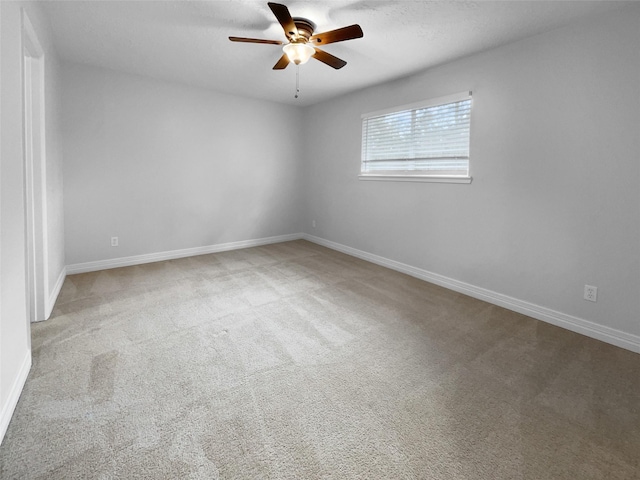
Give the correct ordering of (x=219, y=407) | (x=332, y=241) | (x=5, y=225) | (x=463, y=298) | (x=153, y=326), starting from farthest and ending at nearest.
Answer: (x=332, y=241) < (x=463, y=298) < (x=153, y=326) < (x=219, y=407) < (x=5, y=225)

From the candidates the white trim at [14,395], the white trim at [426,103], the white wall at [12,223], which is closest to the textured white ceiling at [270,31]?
the white trim at [426,103]

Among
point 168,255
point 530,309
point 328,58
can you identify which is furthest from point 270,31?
point 530,309

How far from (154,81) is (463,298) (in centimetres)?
452

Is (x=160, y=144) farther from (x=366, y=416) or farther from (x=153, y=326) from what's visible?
(x=366, y=416)

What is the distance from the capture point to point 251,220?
5.30 meters

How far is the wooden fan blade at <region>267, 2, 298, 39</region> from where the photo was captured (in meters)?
2.00

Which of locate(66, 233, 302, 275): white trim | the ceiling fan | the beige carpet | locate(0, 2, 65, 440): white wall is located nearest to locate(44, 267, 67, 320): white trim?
the beige carpet

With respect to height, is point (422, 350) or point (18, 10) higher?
point (18, 10)

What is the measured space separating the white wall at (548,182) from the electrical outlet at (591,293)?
28 millimetres

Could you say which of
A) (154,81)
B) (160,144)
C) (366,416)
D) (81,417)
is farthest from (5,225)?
(154,81)

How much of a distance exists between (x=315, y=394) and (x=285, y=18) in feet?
7.88

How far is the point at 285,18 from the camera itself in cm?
217

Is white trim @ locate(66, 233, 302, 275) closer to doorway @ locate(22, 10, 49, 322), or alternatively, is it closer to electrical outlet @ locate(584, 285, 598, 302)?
doorway @ locate(22, 10, 49, 322)

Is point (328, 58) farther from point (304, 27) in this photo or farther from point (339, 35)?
point (339, 35)
